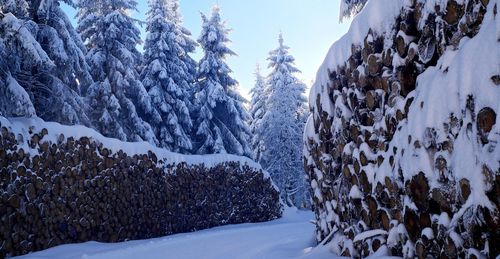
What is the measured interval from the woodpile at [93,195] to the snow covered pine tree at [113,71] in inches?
251

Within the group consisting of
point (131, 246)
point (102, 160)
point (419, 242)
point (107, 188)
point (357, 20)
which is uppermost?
point (357, 20)

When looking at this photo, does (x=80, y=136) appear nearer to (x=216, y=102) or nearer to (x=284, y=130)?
(x=216, y=102)

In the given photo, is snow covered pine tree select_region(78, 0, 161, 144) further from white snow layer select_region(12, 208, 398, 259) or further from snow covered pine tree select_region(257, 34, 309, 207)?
snow covered pine tree select_region(257, 34, 309, 207)

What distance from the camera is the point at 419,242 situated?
2.66 m

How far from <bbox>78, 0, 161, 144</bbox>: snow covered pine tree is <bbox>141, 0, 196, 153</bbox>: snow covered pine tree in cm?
162

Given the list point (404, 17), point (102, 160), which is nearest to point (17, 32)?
point (102, 160)

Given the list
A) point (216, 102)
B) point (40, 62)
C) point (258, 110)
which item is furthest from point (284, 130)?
point (40, 62)

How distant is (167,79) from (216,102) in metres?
3.59

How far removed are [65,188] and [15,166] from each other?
1.13 meters

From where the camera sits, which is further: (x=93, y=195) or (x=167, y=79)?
(x=167, y=79)

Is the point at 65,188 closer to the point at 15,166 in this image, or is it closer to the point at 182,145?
the point at 15,166

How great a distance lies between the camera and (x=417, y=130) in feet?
8.43

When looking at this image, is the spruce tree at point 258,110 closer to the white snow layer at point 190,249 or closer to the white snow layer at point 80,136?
the white snow layer at point 80,136

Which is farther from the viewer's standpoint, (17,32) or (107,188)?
(17,32)
